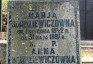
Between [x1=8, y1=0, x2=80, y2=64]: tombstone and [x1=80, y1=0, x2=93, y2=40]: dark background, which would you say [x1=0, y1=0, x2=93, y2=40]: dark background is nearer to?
[x1=80, y1=0, x2=93, y2=40]: dark background

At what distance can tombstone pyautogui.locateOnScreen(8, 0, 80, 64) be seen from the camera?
5562mm

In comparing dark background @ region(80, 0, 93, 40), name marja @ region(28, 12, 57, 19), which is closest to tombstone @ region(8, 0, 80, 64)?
name marja @ region(28, 12, 57, 19)

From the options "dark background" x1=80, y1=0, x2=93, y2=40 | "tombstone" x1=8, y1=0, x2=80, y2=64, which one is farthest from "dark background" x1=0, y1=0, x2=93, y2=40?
"tombstone" x1=8, y1=0, x2=80, y2=64

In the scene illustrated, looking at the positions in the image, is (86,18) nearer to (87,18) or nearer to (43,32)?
(87,18)

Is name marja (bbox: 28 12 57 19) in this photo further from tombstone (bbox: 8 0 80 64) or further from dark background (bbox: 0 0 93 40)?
dark background (bbox: 0 0 93 40)

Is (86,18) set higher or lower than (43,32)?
higher

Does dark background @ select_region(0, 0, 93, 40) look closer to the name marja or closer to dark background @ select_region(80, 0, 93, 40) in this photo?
dark background @ select_region(80, 0, 93, 40)

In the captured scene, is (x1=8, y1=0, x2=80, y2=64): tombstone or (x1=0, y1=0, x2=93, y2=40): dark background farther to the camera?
(x1=0, y1=0, x2=93, y2=40): dark background

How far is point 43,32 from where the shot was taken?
219 inches

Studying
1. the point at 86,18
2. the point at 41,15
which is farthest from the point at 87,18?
the point at 41,15

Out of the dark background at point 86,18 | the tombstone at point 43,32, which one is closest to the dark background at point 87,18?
the dark background at point 86,18

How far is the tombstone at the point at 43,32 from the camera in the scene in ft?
18.2

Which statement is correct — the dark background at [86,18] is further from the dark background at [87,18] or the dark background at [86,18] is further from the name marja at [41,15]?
the name marja at [41,15]

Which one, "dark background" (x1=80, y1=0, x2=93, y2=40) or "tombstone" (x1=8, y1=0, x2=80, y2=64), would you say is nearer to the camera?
"tombstone" (x1=8, y1=0, x2=80, y2=64)
